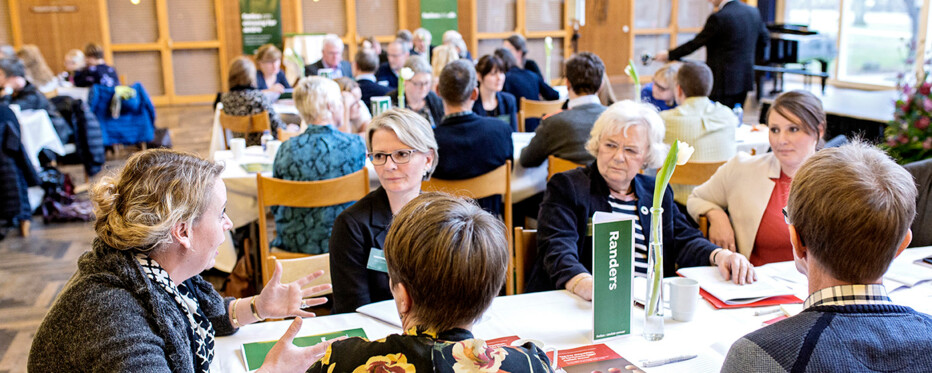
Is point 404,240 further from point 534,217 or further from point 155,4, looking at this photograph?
point 155,4

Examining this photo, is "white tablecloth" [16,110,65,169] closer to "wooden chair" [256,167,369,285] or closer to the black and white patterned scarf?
"wooden chair" [256,167,369,285]

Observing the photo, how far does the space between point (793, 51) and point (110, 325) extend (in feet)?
36.3

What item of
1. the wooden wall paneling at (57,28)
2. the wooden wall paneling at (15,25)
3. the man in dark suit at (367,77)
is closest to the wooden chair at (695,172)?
the man in dark suit at (367,77)

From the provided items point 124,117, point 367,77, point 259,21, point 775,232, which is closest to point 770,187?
point 775,232

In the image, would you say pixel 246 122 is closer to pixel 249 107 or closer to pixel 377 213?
pixel 249 107

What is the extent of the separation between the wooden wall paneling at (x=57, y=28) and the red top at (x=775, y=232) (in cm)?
1116

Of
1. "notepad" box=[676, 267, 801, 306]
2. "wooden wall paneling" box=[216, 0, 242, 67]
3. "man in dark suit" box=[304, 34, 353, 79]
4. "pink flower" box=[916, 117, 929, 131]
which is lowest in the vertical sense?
"notepad" box=[676, 267, 801, 306]

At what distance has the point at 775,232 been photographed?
2863 millimetres

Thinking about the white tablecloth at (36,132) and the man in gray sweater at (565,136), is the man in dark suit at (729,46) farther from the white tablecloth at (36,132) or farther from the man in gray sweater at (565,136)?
the white tablecloth at (36,132)

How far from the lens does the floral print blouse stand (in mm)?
1268

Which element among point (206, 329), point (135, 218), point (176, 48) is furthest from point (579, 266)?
point (176, 48)

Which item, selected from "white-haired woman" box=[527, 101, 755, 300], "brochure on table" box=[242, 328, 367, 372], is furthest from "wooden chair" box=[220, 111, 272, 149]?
"brochure on table" box=[242, 328, 367, 372]

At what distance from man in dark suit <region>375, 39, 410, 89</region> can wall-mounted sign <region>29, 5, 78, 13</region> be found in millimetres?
6272

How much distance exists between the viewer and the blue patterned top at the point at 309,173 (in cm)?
371
